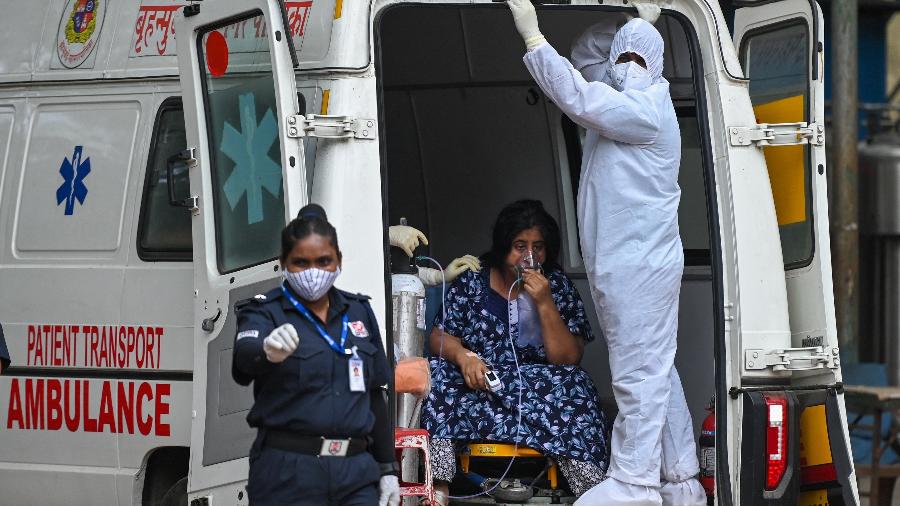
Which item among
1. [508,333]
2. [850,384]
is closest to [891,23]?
[850,384]

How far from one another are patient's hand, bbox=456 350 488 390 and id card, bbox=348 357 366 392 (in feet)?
5.76

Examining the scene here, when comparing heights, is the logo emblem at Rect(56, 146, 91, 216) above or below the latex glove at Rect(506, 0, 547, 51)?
below

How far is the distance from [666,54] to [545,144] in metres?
0.95

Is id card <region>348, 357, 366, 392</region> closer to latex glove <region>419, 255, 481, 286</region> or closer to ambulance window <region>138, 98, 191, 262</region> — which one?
ambulance window <region>138, 98, 191, 262</region>

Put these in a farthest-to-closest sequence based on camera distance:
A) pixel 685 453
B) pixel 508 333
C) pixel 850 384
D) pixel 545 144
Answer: pixel 850 384 < pixel 545 144 < pixel 508 333 < pixel 685 453

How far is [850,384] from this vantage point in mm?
10703

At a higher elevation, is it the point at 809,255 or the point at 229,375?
the point at 809,255

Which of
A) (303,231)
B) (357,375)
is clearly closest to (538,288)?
(357,375)

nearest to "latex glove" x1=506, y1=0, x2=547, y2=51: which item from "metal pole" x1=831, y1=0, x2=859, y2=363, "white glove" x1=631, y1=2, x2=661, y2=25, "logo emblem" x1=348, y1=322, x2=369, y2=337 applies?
"white glove" x1=631, y1=2, x2=661, y2=25

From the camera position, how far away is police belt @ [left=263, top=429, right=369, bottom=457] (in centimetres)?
474

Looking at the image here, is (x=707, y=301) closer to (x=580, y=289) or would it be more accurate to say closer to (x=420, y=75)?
(x=580, y=289)

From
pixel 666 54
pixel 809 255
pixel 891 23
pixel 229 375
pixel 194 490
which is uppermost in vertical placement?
pixel 891 23

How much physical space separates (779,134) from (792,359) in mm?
799

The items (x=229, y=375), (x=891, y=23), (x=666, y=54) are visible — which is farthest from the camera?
(x=891, y=23)
